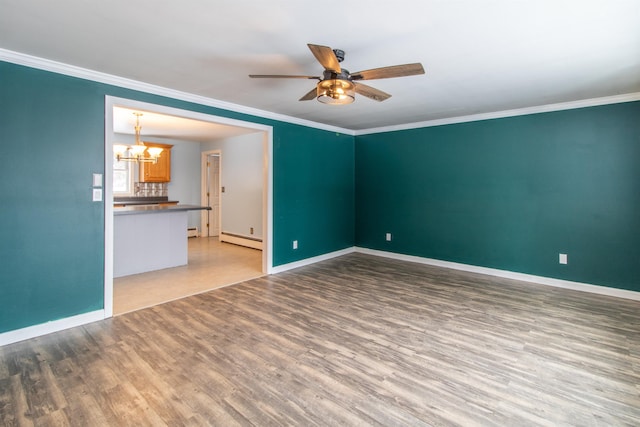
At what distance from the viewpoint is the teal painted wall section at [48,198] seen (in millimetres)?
2601

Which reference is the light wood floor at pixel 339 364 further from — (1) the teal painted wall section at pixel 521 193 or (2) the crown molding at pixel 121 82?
(2) the crown molding at pixel 121 82

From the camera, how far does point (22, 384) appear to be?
2.06 meters

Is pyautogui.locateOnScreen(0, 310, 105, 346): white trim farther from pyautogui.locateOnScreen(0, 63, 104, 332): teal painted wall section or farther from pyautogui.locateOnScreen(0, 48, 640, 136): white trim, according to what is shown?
pyautogui.locateOnScreen(0, 48, 640, 136): white trim

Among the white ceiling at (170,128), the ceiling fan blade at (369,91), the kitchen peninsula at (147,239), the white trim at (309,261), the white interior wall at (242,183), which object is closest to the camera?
the ceiling fan blade at (369,91)

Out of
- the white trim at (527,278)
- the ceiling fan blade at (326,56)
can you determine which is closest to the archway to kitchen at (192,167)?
the ceiling fan blade at (326,56)

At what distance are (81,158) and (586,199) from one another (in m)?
5.60

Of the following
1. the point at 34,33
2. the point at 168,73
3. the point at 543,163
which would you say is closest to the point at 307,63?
the point at 168,73

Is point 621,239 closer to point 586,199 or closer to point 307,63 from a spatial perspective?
point 586,199

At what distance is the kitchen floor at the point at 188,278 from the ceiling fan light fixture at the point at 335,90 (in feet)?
9.10

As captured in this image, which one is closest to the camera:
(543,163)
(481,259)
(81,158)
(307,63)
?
(307,63)

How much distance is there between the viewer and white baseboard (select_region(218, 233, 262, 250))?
22.0 feet

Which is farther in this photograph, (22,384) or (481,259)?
(481,259)

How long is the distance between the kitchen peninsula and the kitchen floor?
167 millimetres

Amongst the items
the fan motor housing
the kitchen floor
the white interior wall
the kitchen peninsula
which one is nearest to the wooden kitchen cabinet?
the white interior wall
